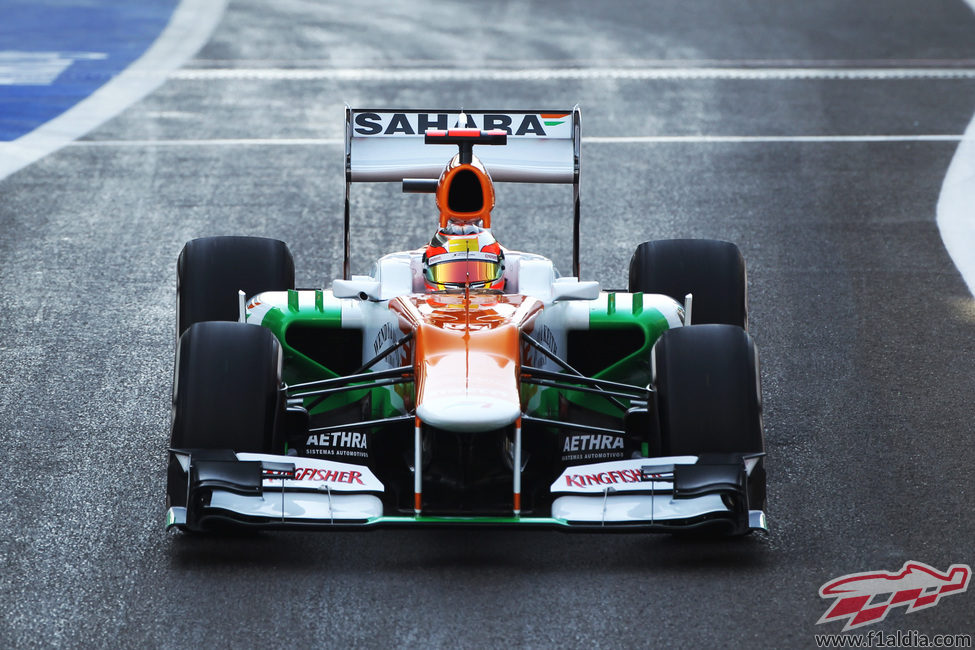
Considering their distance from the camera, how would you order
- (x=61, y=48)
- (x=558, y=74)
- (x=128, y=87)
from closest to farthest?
(x=128, y=87) → (x=558, y=74) → (x=61, y=48)

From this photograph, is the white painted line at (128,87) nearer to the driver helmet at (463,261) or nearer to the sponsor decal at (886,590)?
the driver helmet at (463,261)

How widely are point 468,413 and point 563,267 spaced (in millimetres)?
5368

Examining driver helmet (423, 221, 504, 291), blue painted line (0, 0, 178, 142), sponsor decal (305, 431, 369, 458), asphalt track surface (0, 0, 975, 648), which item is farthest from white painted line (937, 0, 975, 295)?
blue painted line (0, 0, 178, 142)

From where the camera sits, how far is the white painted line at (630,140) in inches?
618

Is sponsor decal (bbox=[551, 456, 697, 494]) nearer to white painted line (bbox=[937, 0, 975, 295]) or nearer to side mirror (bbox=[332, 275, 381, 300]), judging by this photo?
side mirror (bbox=[332, 275, 381, 300])

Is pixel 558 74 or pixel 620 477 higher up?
pixel 620 477

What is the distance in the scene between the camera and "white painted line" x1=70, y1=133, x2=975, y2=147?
15688mm

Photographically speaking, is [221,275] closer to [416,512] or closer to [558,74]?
[416,512]

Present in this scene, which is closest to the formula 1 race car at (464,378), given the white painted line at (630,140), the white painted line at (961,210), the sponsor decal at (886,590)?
the sponsor decal at (886,590)

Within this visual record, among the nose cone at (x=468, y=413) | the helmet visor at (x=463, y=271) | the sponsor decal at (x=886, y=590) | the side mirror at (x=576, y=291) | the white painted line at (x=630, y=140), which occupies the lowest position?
the white painted line at (x=630, y=140)

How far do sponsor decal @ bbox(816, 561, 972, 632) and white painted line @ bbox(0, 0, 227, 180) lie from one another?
1007 centimetres

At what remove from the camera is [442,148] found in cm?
930

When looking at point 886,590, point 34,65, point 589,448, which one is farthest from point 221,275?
point 34,65

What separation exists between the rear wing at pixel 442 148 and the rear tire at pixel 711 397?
1991 mm
